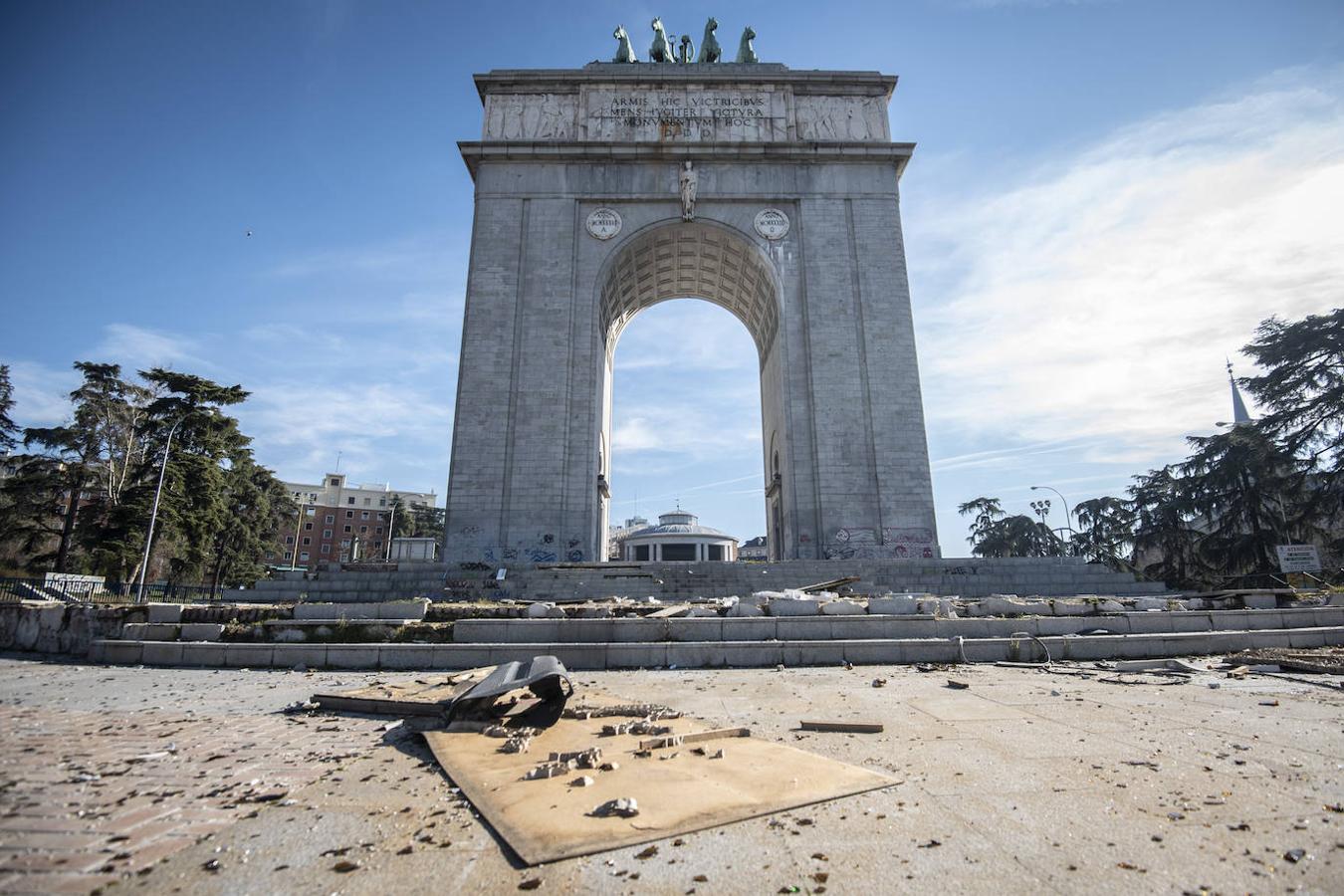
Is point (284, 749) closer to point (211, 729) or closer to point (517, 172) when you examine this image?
point (211, 729)

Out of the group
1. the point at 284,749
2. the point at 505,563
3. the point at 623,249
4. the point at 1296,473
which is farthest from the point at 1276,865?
the point at 1296,473

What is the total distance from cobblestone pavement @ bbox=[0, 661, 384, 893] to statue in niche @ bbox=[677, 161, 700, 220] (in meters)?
22.9

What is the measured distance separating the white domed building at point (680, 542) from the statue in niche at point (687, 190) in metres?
29.3

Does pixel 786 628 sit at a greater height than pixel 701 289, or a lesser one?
lesser

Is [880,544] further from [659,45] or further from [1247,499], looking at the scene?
[659,45]

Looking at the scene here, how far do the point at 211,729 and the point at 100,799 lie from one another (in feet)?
6.00

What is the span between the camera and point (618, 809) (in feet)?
9.73

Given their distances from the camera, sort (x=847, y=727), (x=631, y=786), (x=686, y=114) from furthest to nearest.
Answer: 1. (x=686, y=114)
2. (x=847, y=727)
3. (x=631, y=786)

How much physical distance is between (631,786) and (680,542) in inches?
1826

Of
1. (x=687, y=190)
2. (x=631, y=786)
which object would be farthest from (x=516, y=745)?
(x=687, y=190)

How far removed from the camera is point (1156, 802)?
10.4 ft

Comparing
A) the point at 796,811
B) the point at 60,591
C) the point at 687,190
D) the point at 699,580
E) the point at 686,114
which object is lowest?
the point at 796,811

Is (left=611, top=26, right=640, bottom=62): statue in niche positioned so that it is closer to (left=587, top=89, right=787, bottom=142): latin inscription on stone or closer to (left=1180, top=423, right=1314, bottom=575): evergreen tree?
(left=587, top=89, right=787, bottom=142): latin inscription on stone

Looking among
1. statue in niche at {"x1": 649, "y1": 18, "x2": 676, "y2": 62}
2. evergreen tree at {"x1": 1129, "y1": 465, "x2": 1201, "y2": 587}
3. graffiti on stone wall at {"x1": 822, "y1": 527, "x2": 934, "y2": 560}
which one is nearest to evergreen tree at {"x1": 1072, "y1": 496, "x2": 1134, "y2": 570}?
evergreen tree at {"x1": 1129, "y1": 465, "x2": 1201, "y2": 587}
